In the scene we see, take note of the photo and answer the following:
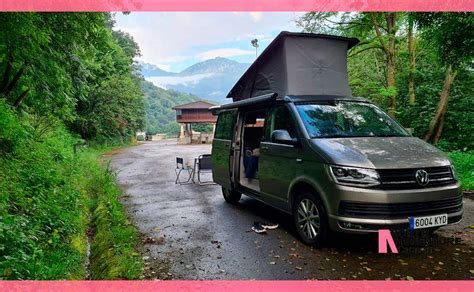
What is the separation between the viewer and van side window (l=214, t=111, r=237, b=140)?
23.2 ft

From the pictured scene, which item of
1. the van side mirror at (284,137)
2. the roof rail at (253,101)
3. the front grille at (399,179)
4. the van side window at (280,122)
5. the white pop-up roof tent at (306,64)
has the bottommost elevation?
the front grille at (399,179)

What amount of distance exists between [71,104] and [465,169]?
1053 cm

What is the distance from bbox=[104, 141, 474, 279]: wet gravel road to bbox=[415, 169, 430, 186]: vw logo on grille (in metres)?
0.89

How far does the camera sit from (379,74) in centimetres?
1784

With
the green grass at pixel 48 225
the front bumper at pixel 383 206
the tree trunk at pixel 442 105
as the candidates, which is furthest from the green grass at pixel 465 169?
the green grass at pixel 48 225

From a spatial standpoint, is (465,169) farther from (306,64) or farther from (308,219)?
(308,219)

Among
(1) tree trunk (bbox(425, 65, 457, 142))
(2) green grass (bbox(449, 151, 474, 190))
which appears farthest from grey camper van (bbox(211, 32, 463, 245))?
(1) tree trunk (bbox(425, 65, 457, 142))

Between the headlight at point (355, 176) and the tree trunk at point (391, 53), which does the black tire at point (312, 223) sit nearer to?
the headlight at point (355, 176)

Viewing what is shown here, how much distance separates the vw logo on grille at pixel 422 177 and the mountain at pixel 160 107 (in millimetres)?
88168

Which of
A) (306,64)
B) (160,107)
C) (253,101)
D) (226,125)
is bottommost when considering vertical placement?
(226,125)

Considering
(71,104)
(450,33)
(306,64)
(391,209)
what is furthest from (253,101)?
(71,104)

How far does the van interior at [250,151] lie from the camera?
22.6 ft

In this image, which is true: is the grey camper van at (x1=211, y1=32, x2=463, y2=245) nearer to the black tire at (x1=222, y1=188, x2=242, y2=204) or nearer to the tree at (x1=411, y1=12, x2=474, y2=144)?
the black tire at (x1=222, y1=188, x2=242, y2=204)

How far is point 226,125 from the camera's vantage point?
293 inches
